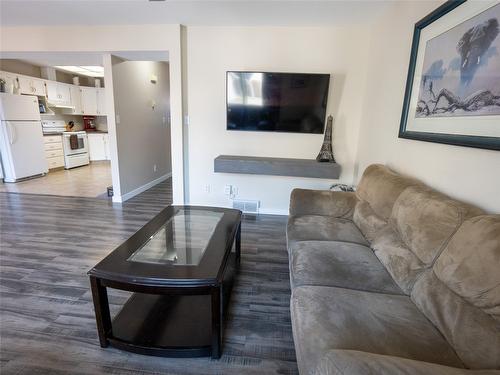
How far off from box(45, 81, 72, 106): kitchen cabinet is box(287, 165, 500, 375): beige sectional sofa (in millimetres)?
6712

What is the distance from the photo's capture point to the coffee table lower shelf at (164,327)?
1371 millimetres

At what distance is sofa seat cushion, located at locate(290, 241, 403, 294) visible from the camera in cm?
136

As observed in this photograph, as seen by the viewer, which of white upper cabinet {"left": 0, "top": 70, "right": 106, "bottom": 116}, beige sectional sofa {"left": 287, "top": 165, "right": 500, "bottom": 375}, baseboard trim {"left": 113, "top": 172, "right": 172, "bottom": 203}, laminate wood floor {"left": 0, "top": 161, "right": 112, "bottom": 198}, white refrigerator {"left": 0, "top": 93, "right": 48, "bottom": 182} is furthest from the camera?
white upper cabinet {"left": 0, "top": 70, "right": 106, "bottom": 116}

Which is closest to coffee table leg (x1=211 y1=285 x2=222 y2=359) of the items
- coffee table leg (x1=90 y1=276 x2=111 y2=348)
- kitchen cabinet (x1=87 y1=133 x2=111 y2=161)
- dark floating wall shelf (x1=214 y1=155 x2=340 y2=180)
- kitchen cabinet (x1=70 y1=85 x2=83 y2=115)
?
coffee table leg (x1=90 y1=276 x2=111 y2=348)

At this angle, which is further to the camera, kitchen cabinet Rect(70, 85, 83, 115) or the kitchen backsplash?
kitchen cabinet Rect(70, 85, 83, 115)

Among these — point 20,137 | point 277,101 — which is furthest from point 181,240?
point 20,137

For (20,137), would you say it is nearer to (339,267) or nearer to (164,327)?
(164,327)

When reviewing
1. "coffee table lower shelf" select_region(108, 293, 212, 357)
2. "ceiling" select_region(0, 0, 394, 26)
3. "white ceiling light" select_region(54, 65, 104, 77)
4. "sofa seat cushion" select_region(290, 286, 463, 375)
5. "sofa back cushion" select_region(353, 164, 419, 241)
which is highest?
"white ceiling light" select_region(54, 65, 104, 77)

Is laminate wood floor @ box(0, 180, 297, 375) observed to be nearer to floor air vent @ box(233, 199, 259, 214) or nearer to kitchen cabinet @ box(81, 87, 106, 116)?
floor air vent @ box(233, 199, 259, 214)

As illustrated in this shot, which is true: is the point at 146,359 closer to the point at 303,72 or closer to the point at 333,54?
the point at 303,72

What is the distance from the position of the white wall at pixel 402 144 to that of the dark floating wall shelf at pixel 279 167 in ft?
1.47

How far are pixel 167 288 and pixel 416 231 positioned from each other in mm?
1292

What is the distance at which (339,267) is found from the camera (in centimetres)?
148

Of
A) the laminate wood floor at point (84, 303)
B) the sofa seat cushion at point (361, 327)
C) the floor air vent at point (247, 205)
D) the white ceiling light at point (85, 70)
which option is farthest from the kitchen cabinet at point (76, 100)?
the sofa seat cushion at point (361, 327)
